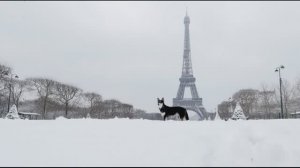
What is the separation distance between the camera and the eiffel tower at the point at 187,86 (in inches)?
3580

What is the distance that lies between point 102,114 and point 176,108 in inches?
2329

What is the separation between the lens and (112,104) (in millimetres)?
78750

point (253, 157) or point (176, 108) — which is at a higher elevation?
point (176, 108)

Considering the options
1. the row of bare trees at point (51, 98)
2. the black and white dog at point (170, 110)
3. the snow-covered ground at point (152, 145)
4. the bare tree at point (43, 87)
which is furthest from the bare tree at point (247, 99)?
Result: the snow-covered ground at point (152, 145)

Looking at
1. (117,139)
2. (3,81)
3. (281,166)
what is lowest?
(281,166)

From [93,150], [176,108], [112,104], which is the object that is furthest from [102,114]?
[93,150]

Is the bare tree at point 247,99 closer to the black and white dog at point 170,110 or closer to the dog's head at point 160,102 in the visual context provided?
the black and white dog at point 170,110

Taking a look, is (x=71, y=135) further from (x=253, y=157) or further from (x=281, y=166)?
(x=281, y=166)

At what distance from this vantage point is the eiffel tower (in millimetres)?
90938

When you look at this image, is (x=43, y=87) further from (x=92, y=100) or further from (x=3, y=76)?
(x=92, y=100)

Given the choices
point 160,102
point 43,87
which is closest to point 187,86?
point 43,87

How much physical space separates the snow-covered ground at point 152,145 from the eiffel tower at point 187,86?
257ft

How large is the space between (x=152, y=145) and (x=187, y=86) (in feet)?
301

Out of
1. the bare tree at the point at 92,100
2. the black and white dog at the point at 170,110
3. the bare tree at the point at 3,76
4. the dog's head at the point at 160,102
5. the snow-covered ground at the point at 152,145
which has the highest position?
the bare tree at the point at 3,76
